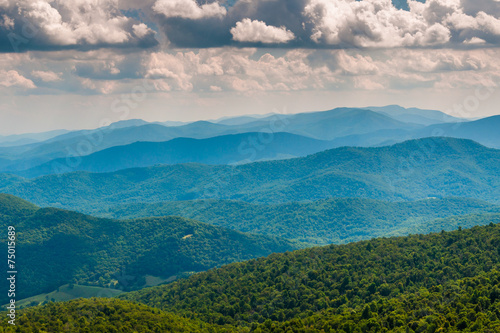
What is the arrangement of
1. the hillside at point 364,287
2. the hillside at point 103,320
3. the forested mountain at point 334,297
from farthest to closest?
the hillside at point 103,320
the hillside at point 364,287
the forested mountain at point 334,297

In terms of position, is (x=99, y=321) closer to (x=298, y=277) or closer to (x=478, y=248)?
(x=298, y=277)

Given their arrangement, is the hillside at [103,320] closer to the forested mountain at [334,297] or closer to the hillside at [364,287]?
the forested mountain at [334,297]

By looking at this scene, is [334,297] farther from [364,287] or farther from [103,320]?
[103,320]

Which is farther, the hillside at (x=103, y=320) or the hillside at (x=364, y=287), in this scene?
the hillside at (x=103, y=320)

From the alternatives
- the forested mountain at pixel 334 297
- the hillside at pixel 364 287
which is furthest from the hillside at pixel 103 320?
the hillside at pixel 364 287

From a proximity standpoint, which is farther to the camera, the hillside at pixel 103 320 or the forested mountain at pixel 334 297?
the hillside at pixel 103 320

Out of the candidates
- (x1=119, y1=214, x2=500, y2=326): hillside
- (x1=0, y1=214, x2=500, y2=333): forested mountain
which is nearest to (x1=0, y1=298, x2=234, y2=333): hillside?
(x1=0, y1=214, x2=500, y2=333): forested mountain

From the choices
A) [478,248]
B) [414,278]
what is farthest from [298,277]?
[478,248]

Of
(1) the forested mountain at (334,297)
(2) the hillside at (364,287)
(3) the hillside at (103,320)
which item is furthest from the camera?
(3) the hillside at (103,320)

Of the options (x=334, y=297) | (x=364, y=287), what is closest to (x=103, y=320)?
(x=334, y=297)
